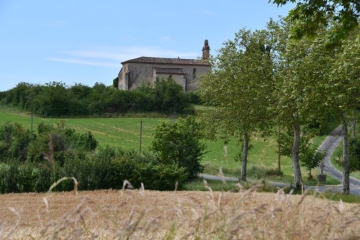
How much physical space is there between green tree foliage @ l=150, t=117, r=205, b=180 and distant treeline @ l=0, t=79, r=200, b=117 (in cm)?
4166

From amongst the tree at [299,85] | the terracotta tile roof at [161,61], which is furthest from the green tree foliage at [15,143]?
the terracotta tile roof at [161,61]

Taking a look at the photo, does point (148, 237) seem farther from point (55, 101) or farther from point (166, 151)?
point (55, 101)

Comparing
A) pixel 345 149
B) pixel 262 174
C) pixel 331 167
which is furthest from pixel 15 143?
pixel 331 167

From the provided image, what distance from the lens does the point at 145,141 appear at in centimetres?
6366

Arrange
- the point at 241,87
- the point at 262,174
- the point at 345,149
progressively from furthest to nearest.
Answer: the point at 262,174 < the point at 241,87 < the point at 345,149

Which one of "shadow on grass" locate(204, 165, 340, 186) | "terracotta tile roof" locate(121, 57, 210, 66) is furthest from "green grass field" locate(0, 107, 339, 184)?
"terracotta tile roof" locate(121, 57, 210, 66)

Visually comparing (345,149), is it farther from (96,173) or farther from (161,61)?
(161,61)

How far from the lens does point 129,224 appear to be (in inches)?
133

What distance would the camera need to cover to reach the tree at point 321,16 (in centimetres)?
1298

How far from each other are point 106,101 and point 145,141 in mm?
15464

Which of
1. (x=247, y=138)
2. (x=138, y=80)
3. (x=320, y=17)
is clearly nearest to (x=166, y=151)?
(x=247, y=138)

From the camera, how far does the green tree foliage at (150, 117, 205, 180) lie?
108 ft

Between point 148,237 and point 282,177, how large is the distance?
126 ft

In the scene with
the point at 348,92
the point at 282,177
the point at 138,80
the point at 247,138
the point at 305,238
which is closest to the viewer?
the point at 305,238
